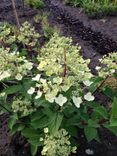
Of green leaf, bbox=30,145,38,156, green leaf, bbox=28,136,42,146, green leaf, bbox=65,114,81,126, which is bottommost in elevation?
green leaf, bbox=30,145,38,156

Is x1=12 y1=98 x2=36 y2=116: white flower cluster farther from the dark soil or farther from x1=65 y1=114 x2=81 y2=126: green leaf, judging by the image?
the dark soil

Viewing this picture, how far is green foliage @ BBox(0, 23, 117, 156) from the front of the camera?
2881mm

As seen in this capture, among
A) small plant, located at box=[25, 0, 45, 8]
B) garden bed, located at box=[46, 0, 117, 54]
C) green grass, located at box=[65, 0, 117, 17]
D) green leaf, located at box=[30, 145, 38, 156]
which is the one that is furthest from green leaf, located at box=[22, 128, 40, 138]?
small plant, located at box=[25, 0, 45, 8]

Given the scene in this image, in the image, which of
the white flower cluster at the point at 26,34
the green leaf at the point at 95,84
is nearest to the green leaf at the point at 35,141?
the green leaf at the point at 95,84

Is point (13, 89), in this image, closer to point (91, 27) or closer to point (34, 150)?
point (34, 150)

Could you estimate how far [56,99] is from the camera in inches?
112

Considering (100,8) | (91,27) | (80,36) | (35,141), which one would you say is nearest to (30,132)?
(35,141)

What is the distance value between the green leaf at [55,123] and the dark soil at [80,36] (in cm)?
78

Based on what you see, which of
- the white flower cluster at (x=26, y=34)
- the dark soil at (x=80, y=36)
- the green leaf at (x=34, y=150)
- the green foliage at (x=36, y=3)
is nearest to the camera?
the green leaf at (x=34, y=150)

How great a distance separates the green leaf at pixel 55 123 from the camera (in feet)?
9.70

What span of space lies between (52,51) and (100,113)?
54 cm

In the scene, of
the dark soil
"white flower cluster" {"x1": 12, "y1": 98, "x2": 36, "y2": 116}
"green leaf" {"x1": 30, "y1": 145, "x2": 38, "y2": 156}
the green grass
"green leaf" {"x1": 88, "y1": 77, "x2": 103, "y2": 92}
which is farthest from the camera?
the green grass

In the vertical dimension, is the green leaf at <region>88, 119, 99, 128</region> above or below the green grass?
above

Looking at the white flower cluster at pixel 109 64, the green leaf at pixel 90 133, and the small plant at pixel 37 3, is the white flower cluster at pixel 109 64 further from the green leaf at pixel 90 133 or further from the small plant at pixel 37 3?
the small plant at pixel 37 3
